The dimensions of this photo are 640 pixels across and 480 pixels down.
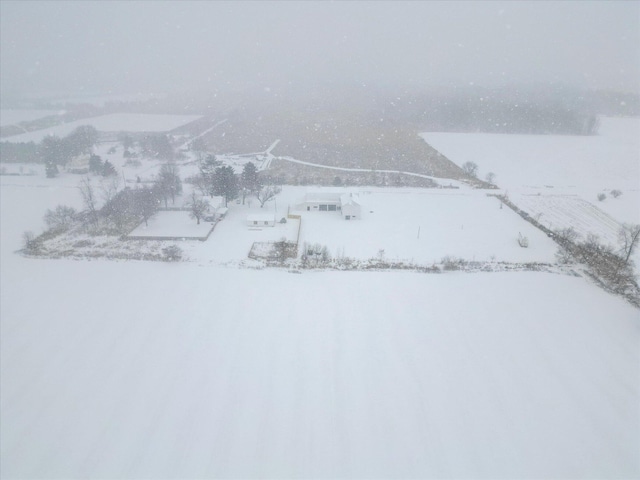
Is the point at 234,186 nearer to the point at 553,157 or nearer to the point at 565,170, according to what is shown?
the point at 565,170

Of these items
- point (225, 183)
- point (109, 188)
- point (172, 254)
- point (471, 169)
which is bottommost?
point (172, 254)

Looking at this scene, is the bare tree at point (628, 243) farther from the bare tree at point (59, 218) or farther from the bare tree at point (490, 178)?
the bare tree at point (59, 218)

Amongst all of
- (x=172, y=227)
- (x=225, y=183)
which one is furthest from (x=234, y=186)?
(x=172, y=227)

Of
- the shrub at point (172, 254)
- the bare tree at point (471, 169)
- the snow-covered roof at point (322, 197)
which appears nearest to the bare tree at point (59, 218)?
the shrub at point (172, 254)

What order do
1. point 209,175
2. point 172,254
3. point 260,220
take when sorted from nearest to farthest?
point 172,254 → point 260,220 → point 209,175

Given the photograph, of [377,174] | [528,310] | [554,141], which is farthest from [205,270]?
[554,141]

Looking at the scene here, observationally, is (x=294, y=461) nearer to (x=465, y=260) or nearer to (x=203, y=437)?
(x=203, y=437)

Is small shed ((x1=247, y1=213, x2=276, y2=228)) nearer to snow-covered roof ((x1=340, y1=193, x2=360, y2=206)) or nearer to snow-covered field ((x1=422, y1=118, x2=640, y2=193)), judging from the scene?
snow-covered roof ((x1=340, y1=193, x2=360, y2=206))
